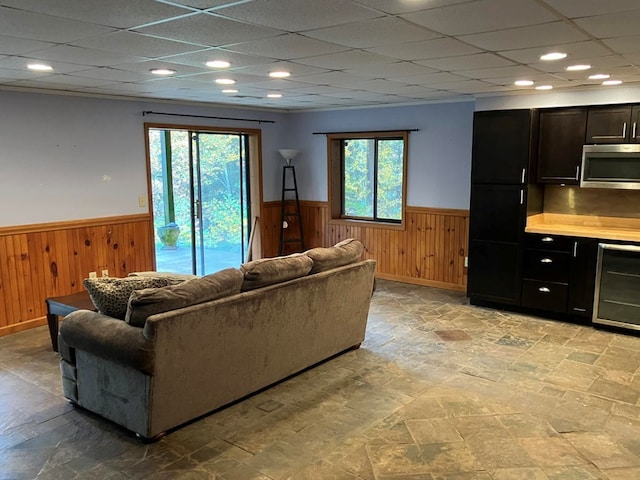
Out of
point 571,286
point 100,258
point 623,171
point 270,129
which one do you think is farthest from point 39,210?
point 623,171

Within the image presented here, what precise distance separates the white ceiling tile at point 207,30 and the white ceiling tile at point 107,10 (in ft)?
0.35

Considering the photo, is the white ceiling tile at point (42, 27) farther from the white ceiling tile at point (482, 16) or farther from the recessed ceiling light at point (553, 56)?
the recessed ceiling light at point (553, 56)

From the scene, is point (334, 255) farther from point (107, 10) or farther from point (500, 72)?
point (107, 10)

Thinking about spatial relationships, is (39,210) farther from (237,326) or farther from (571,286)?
(571,286)

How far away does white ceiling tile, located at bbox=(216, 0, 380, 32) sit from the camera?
87.3 inches

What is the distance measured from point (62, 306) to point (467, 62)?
3.50 m

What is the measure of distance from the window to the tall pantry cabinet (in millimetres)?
1323

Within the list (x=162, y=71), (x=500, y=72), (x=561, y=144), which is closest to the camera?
(x=162, y=71)

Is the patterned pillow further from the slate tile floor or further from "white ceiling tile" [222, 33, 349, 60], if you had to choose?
"white ceiling tile" [222, 33, 349, 60]

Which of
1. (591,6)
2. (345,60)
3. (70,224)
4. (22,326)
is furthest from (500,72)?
(22,326)

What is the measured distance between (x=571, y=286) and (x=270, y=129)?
4402 mm

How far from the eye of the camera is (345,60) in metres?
3.50

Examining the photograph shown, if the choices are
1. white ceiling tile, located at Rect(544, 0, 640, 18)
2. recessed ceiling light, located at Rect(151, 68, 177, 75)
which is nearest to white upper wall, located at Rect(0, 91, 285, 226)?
recessed ceiling light, located at Rect(151, 68, 177, 75)

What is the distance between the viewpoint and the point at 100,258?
5570mm
